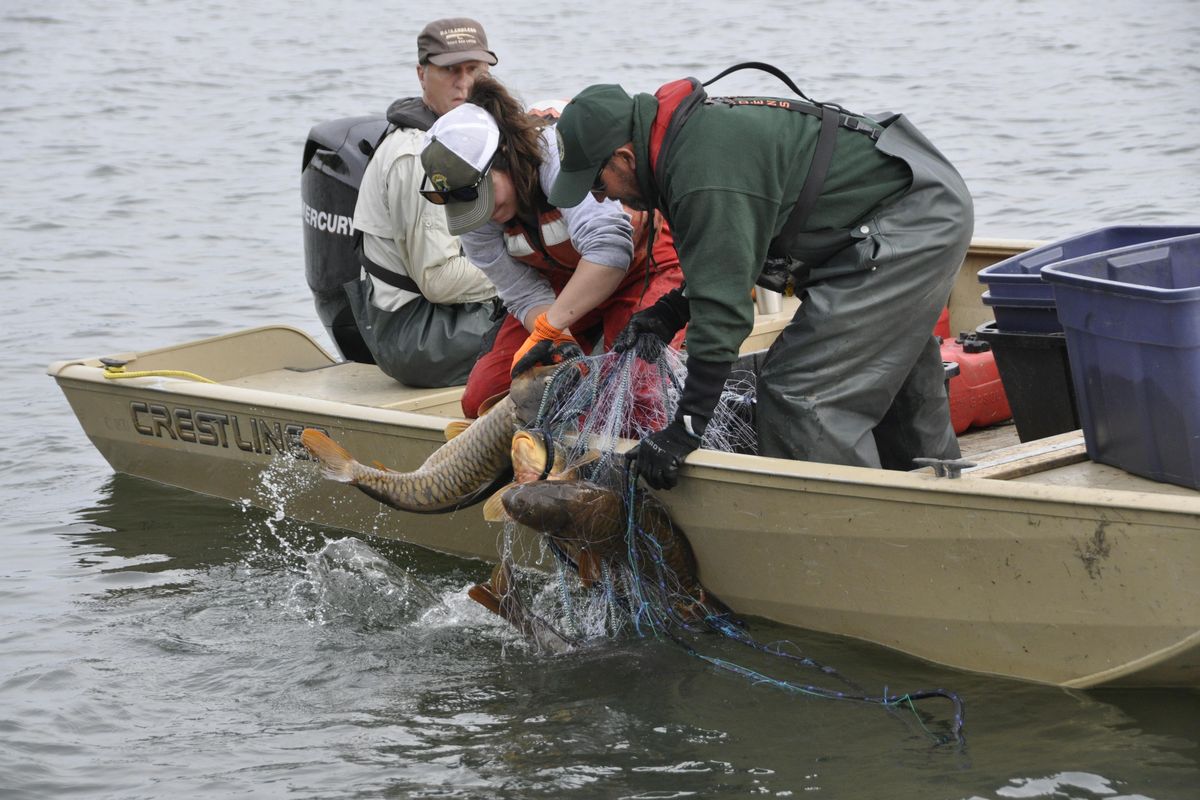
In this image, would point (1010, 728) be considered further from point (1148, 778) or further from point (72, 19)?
point (72, 19)

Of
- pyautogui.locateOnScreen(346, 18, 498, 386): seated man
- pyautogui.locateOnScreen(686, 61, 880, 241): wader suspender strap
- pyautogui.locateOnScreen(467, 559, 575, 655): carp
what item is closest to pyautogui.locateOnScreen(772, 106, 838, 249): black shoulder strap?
pyautogui.locateOnScreen(686, 61, 880, 241): wader suspender strap

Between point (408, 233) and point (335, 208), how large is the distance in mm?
994

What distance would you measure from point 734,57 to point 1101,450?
15590 millimetres

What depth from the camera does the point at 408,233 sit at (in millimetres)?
6594

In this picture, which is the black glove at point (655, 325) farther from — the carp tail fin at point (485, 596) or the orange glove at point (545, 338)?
the carp tail fin at point (485, 596)

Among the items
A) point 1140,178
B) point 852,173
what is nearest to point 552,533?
point 852,173

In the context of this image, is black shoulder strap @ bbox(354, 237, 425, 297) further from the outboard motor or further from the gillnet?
the gillnet

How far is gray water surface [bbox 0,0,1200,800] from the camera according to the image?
14.7 ft

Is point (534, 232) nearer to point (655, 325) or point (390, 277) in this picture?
point (655, 325)

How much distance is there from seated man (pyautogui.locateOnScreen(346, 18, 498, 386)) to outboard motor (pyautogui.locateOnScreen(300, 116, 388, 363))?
55 cm

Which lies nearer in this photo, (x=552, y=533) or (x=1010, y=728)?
(x=1010, y=728)

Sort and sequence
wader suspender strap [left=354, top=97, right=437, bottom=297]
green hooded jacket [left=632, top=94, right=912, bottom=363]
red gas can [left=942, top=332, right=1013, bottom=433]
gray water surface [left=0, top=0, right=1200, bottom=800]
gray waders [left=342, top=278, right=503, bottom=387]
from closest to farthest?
green hooded jacket [left=632, top=94, right=912, bottom=363], gray water surface [left=0, top=0, right=1200, bottom=800], red gas can [left=942, top=332, right=1013, bottom=433], wader suspender strap [left=354, top=97, right=437, bottom=297], gray waders [left=342, top=278, right=503, bottom=387]

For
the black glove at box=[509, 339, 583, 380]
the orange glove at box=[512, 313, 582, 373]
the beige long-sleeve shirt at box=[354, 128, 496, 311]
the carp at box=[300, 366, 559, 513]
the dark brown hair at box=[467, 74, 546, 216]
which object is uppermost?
the dark brown hair at box=[467, 74, 546, 216]

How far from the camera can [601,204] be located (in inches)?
204
